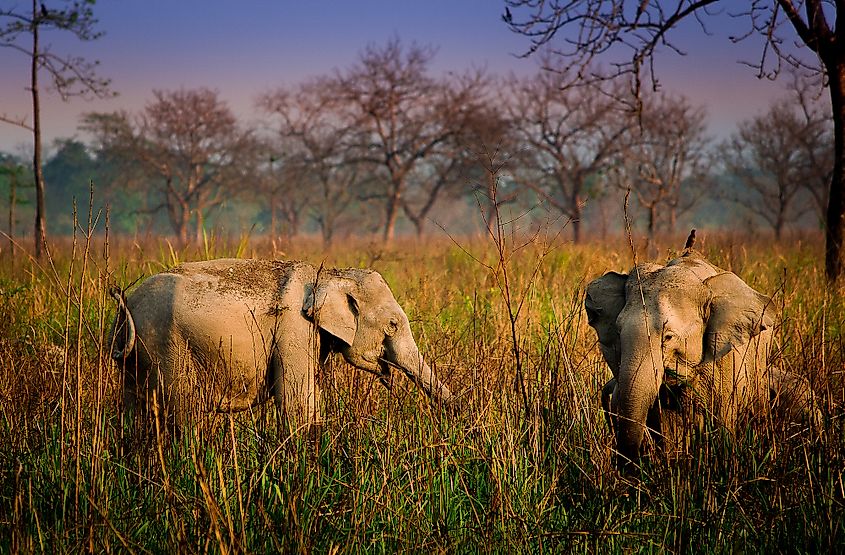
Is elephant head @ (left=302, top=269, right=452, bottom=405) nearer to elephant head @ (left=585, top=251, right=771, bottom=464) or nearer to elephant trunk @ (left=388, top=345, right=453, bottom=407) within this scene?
elephant trunk @ (left=388, top=345, right=453, bottom=407)

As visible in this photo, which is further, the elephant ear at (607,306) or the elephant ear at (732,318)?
the elephant ear at (607,306)

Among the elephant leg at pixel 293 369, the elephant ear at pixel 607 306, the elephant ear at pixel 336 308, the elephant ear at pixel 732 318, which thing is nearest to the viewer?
the elephant ear at pixel 732 318

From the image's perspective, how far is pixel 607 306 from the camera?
3.92 m

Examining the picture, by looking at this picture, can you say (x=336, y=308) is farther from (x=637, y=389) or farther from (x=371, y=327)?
(x=637, y=389)

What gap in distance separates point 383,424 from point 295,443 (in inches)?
26.2

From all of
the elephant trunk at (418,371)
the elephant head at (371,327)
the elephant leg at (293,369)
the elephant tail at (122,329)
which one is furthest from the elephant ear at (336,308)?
the elephant tail at (122,329)

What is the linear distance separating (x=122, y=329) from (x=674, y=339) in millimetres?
2690

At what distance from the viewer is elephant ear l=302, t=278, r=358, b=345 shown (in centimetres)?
440

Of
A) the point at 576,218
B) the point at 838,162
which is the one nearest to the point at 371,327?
the point at 576,218

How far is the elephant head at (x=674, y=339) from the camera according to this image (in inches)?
138

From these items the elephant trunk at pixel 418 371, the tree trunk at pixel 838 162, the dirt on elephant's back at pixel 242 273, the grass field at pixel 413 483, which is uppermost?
the tree trunk at pixel 838 162

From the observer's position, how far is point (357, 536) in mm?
3123

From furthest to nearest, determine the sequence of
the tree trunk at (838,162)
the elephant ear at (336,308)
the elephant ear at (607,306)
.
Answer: the tree trunk at (838,162) → the elephant ear at (336,308) → the elephant ear at (607,306)

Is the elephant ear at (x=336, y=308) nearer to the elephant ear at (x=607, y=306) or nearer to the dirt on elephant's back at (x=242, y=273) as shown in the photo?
the dirt on elephant's back at (x=242, y=273)
